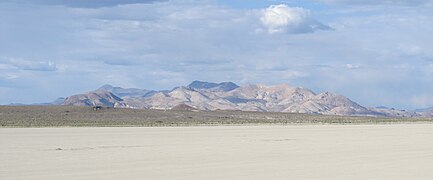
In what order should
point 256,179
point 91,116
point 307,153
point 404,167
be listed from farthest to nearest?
point 91,116 < point 307,153 < point 404,167 < point 256,179

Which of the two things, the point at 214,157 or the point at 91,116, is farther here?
the point at 91,116

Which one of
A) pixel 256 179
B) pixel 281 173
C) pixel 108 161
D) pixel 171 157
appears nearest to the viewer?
pixel 256 179

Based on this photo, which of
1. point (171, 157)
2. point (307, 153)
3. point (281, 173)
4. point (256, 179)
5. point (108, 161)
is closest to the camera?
point (256, 179)

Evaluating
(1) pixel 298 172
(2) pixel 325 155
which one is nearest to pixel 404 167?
(1) pixel 298 172

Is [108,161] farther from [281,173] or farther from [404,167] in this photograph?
[404,167]

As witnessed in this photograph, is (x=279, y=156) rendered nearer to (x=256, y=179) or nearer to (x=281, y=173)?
(x=281, y=173)

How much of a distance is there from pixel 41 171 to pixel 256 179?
5.08 m

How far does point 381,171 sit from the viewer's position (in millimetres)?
17359

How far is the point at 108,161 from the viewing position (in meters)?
20.0

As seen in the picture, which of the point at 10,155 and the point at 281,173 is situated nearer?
the point at 281,173

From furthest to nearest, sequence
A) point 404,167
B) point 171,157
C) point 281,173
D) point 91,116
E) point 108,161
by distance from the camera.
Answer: point 91,116
point 171,157
point 108,161
point 404,167
point 281,173

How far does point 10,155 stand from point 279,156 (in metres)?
8.00

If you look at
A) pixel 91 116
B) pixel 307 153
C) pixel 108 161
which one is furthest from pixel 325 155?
pixel 91 116

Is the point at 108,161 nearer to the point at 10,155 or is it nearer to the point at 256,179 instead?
the point at 10,155
